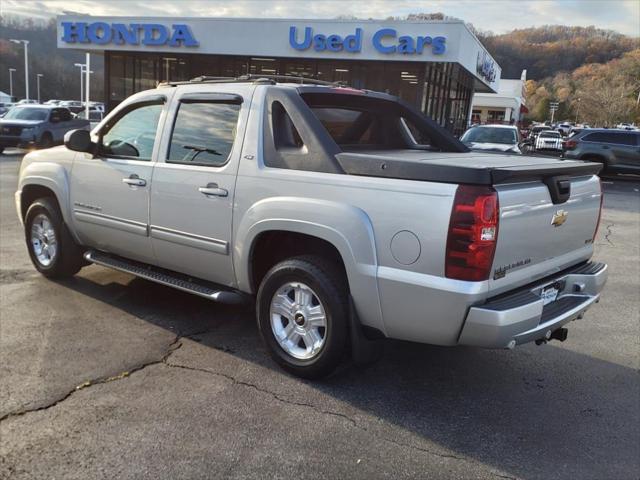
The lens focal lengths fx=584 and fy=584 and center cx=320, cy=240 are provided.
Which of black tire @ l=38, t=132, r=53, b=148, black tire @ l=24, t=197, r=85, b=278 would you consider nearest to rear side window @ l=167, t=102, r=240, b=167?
black tire @ l=24, t=197, r=85, b=278

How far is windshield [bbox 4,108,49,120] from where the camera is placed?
2091cm

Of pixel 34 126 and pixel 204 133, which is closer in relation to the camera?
pixel 204 133

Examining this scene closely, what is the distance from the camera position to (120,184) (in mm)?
4879

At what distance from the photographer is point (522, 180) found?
333cm

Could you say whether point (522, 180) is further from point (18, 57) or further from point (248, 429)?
point (18, 57)

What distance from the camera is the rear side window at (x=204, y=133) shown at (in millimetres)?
4293

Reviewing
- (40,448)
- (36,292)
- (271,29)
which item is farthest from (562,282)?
(271,29)

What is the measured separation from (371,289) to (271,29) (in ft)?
65.7

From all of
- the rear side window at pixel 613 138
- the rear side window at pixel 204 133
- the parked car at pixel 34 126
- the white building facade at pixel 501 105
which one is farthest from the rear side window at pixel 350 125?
the white building facade at pixel 501 105

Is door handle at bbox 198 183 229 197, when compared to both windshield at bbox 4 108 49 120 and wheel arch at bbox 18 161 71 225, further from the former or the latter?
windshield at bbox 4 108 49 120

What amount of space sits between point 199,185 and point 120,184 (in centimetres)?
99

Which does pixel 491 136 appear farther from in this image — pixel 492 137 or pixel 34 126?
pixel 34 126

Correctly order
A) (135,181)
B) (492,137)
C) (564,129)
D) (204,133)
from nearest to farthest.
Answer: (204,133) < (135,181) < (492,137) < (564,129)

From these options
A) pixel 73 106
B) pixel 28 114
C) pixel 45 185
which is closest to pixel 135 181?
pixel 45 185
